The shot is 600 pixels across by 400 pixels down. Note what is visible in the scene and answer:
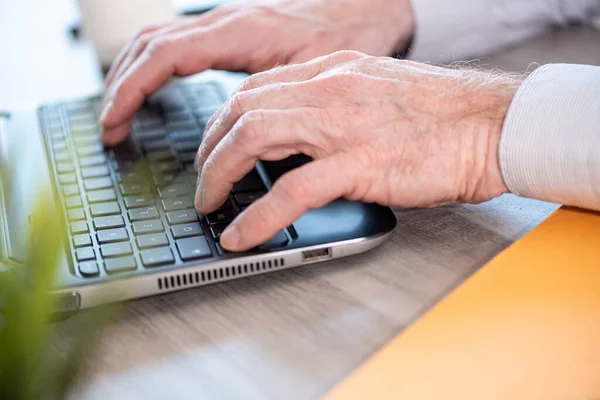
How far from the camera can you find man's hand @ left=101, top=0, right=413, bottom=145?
81 centimetres

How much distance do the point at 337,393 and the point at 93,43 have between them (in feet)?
2.43

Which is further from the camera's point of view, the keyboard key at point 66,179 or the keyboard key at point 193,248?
the keyboard key at point 66,179

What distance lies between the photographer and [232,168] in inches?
24.0

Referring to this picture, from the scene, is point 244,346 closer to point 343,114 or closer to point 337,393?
point 337,393

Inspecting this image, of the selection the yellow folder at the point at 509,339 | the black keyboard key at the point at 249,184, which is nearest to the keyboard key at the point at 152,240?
the black keyboard key at the point at 249,184

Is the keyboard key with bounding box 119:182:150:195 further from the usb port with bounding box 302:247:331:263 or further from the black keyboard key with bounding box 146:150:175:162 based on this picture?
the usb port with bounding box 302:247:331:263

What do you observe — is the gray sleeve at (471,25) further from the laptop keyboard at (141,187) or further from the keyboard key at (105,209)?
the keyboard key at (105,209)

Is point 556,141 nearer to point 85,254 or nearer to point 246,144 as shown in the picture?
point 246,144

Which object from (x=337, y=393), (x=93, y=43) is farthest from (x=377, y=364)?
(x=93, y=43)

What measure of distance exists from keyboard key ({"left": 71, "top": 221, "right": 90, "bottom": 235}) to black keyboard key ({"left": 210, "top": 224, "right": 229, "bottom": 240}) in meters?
0.11

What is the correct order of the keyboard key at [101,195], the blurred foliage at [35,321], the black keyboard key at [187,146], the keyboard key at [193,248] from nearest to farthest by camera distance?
the blurred foliage at [35,321] → the keyboard key at [193,248] → the keyboard key at [101,195] → the black keyboard key at [187,146]

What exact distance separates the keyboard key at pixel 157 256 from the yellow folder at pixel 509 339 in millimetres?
181

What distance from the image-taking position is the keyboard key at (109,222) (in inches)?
23.8

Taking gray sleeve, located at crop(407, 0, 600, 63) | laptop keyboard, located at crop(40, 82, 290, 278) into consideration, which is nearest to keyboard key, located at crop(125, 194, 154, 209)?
laptop keyboard, located at crop(40, 82, 290, 278)
